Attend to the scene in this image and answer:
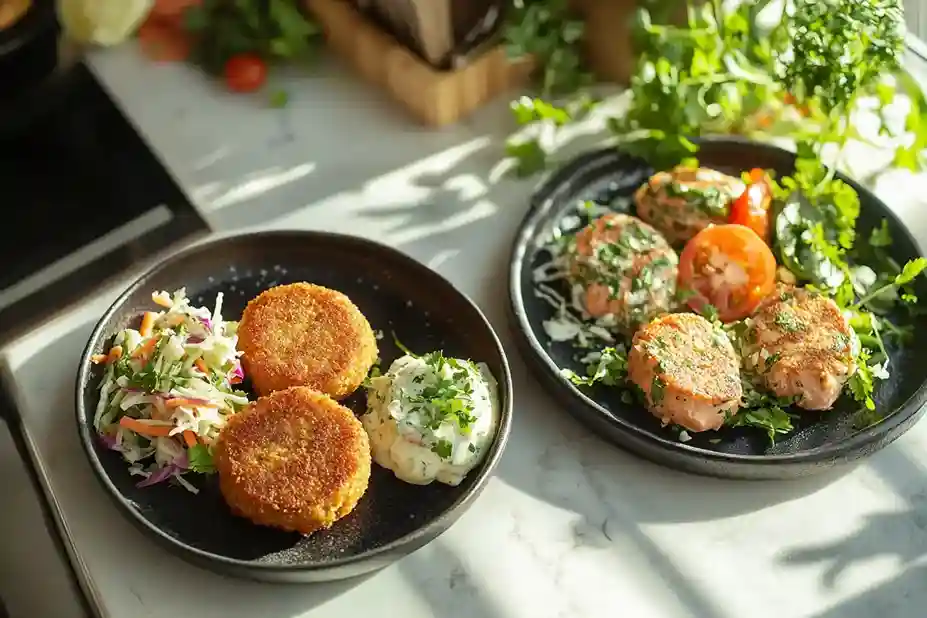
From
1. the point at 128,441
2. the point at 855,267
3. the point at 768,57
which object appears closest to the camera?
the point at 128,441

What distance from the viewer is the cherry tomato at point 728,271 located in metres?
1.32

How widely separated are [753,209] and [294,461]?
712 mm

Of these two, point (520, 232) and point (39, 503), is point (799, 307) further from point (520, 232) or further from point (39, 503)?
point (39, 503)

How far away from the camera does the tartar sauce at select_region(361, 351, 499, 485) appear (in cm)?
117

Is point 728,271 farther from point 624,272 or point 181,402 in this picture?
point 181,402

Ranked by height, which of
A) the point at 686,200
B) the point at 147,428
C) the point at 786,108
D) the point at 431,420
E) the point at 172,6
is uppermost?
the point at 172,6

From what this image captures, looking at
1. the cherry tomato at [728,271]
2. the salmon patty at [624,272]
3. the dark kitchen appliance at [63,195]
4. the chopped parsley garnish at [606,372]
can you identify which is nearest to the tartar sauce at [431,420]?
the chopped parsley garnish at [606,372]

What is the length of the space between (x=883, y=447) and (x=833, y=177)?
1.42 ft

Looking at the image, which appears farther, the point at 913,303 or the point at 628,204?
the point at 628,204

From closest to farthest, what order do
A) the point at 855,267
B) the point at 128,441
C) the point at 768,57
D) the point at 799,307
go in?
1. the point at 128,441
2. the point at 799,307
3. the point at 855,267
4. the point at 768,57

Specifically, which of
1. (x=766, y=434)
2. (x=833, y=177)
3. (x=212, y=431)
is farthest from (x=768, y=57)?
(x=212, y=431)

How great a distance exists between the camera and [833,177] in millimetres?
1470

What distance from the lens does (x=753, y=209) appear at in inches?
54.8

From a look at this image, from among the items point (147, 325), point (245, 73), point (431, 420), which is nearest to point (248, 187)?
point (245, 73)
